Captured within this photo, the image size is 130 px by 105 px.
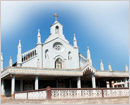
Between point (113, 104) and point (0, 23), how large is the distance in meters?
12.8

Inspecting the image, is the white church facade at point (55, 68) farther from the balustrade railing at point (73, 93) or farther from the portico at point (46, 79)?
the balustrade railing at point (73, 93)

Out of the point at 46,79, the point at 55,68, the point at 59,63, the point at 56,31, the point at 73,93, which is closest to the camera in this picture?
the point at 73,93

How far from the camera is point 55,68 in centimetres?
3244

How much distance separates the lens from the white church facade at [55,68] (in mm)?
30922

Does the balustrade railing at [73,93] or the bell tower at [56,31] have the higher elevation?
the bell tower at [56,31]

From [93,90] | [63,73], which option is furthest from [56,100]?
[63,73]

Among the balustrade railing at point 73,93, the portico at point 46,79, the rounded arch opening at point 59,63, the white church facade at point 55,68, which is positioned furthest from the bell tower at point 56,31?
the balustrade railing at point 73,93

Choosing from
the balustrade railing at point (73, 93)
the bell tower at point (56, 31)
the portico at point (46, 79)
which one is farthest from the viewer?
the bell tower at point (56, 31)

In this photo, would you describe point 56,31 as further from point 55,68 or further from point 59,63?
point 55,68

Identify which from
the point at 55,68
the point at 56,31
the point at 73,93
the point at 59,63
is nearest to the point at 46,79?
the point at 55,68

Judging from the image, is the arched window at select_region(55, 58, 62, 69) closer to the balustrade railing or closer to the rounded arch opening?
the rounded arch opening

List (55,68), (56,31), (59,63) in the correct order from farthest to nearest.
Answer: (56,31)
(59,63)
(55,68)

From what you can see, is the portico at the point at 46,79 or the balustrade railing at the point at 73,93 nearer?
the balustrade railing at the point at 73,93

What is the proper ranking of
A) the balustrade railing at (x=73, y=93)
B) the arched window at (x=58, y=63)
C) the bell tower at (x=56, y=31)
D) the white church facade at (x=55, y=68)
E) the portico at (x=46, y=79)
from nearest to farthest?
the balustrade railing at (x=73, y=93) → the portico at (x=46, y=79) → the white church facade at (x=55, y=68) → the arched window at (x=58, y=63) → the bell tower at (x=56, y=31)
